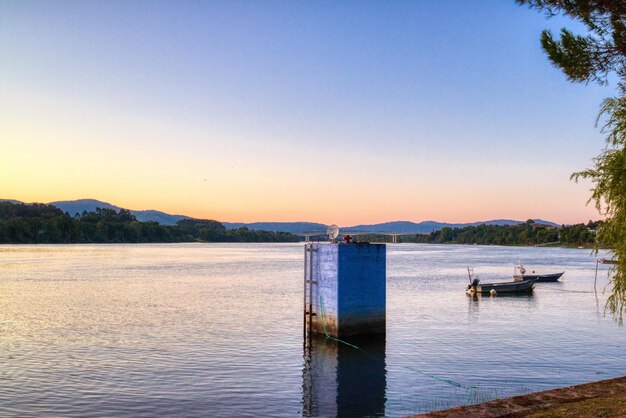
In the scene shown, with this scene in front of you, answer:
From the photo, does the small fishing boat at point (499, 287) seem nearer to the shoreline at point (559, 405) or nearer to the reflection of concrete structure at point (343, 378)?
the reflection of concrete structure at point (343, 378)

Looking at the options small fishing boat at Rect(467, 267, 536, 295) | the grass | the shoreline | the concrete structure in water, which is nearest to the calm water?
the concrete structure in water

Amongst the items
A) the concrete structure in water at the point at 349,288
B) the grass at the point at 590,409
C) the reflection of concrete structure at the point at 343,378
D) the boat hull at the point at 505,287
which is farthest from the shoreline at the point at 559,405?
the boat hull at the point at 505,287

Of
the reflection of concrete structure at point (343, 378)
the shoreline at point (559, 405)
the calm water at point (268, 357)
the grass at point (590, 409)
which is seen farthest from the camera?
the calm water at point (268, 357)

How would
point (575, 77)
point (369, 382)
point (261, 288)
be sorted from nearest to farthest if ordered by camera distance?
point (575, 77) → point (369, 382) → point (261, 288)

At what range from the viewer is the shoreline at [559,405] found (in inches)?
513

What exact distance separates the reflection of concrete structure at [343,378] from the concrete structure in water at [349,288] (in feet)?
2.30

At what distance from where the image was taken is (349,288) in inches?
1082

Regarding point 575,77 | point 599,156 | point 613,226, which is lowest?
point 613,226

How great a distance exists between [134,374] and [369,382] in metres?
8.69

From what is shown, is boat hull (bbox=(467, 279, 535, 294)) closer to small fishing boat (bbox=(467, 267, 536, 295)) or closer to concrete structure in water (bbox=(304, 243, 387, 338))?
small fishing boat (bbox=(467, 267, 536, 295))

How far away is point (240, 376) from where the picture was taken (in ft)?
76.3

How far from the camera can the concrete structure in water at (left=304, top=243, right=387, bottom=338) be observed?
2753cm

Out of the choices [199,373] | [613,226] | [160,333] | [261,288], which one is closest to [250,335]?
[160,333]

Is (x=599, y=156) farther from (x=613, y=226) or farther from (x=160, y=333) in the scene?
(x=160, y=333)
